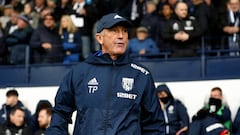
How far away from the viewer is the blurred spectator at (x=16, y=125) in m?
11.0

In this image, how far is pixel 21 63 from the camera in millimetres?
13711

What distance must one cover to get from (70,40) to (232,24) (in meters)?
2.97

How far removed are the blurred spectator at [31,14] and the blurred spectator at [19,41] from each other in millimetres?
537

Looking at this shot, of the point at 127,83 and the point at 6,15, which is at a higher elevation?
the point at 6,15

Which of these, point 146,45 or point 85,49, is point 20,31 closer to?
point 85,49

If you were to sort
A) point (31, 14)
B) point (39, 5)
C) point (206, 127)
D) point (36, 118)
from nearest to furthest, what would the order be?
point (206, 127) → point (36, 118) → point (31, 14) → point (39, 5)

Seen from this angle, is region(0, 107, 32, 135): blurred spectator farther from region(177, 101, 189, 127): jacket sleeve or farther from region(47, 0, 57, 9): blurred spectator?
region(47, 0, 57, 9): blurred spectator

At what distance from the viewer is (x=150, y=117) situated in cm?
475

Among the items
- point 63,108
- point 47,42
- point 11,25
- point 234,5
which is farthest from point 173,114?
point 63,108

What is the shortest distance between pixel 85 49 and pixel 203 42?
2375mm

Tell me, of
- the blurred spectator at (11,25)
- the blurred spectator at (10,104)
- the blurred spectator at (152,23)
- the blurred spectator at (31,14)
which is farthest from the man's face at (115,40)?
the blurred spectator at (31,14)

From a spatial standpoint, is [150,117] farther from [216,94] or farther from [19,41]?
[19,41]

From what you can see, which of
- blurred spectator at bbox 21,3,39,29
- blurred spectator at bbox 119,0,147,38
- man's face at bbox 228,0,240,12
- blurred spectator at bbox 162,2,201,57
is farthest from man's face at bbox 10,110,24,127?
man's face at bbox 228,0,240,12

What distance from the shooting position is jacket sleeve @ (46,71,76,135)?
4812 mm
